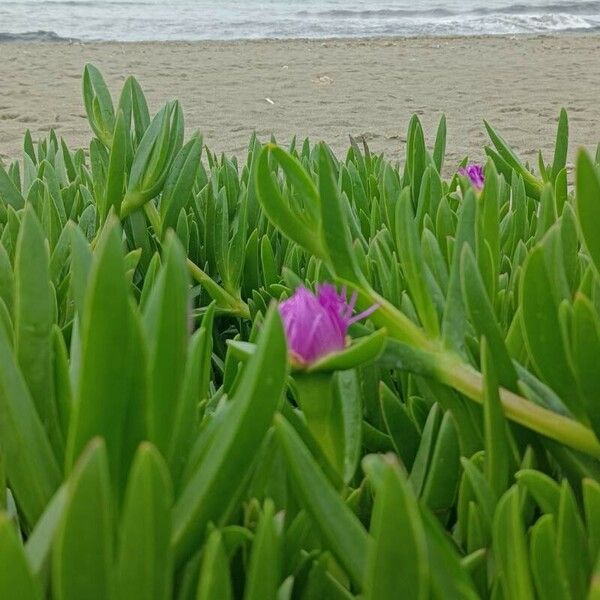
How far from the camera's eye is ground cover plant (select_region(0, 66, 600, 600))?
274 mm

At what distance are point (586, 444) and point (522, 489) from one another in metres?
0.04

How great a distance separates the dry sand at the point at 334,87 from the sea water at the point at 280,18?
2.17 m

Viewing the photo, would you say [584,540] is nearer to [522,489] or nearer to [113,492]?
[522,489]

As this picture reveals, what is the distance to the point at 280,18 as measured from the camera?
1403 cm

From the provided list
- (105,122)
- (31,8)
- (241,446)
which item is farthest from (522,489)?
(31,8)

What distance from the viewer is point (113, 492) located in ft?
1.05

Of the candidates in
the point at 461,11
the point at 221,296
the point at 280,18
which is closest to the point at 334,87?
the point at 221,296

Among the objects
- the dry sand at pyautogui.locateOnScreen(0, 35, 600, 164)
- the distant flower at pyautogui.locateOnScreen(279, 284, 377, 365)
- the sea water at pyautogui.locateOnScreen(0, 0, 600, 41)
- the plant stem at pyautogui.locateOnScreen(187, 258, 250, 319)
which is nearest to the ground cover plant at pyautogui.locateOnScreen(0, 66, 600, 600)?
the distant flower at pyautogui.locateOnScreen(279, 284, 377, 365)

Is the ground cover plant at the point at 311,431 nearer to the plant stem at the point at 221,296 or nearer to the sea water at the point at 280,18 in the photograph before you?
the plant stem at the point at 221,296

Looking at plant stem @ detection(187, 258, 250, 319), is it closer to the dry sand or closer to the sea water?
the dry sand

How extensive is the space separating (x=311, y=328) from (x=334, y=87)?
6.07 metres

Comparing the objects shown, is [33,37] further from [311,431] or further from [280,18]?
[311,431]

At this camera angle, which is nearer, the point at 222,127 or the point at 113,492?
the point at 113,492

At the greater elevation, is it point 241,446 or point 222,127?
point 241,446
